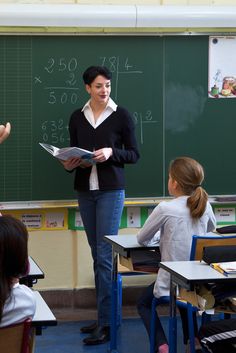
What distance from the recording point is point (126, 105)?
5.61 m

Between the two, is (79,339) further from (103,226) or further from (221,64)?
(221,64)

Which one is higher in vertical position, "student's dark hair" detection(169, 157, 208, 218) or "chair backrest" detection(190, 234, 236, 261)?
"student's dark hair" detection(169, 157, 208, 218)

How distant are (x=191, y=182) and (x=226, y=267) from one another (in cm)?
86

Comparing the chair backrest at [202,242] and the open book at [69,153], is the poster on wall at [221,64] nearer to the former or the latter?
the open book at [69,153]

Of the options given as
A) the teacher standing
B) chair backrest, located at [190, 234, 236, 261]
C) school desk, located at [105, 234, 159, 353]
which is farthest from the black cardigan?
chair backrest, located at [190, 234, 236, 261]

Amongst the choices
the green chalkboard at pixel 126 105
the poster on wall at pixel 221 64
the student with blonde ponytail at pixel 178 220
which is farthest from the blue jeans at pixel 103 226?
the poster on wall at pixel 221 64

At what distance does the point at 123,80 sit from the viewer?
5.59 metres

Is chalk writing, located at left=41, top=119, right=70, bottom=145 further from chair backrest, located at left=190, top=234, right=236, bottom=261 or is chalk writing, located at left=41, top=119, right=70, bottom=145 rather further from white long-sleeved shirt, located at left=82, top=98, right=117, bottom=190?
chair backrest, located at left=190, top=234, right=236, bottom=261

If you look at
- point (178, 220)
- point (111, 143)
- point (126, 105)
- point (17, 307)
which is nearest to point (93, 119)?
point (111, 143)

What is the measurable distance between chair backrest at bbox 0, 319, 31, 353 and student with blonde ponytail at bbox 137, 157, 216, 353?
5.21ft

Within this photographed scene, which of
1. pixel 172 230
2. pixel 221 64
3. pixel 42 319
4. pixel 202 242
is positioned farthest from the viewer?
pixel 221 64

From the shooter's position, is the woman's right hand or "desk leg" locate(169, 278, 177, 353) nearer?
"desk leg" locate(169, 278, 177, 353)

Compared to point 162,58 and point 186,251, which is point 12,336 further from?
point 162,58

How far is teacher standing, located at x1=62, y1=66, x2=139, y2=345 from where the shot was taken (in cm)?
489
